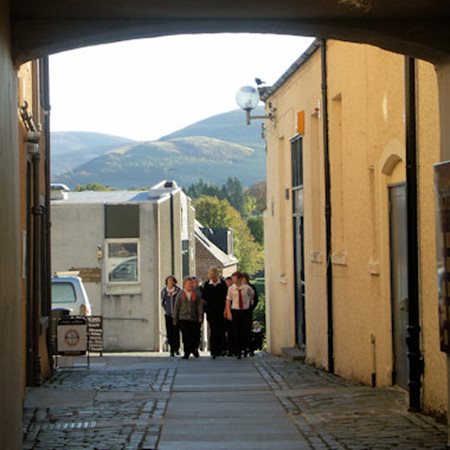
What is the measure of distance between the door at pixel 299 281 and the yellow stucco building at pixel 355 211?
0.02 metres

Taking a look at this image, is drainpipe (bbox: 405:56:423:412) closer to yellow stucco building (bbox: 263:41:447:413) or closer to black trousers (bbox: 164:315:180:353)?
yellow stucco building (bbox: 263:41:447:413)

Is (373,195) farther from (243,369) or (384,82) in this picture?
(243,369)

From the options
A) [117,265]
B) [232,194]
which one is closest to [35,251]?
[117,265]

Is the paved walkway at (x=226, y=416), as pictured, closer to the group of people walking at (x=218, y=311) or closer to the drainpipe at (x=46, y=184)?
the drainpipe at (x=46, y=184)

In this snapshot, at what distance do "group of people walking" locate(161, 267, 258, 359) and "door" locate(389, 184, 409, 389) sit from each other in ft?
24.2

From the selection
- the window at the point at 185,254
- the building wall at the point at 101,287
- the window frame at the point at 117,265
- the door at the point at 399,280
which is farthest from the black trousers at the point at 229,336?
the window at the point at 185,254

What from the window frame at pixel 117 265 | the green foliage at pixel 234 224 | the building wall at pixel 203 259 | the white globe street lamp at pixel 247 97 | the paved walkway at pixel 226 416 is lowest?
the paved walkway at pixel 226 416

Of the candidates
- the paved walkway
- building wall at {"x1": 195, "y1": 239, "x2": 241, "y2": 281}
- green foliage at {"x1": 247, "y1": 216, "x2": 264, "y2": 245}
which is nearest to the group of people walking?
the paved walkway

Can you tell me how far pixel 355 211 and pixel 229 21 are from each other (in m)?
7.04

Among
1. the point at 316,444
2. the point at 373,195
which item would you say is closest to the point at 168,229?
the point at 373,195

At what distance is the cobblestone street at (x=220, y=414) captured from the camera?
1002cm

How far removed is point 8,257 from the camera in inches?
330

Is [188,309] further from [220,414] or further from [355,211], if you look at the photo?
[220,414]

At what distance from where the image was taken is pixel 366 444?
9750 mm
